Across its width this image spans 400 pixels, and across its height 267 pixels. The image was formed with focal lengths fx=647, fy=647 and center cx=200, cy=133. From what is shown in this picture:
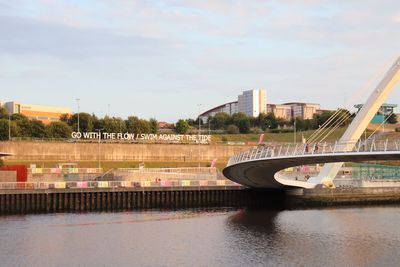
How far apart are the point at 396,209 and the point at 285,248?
23.7 meters

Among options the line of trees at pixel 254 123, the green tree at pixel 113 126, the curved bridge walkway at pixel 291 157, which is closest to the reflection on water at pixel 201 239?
the curved bridge walkway at pixel 291 157

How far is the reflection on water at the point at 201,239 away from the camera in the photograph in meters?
35.7

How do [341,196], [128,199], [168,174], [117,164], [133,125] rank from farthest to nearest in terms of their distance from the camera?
[133,125]
[117,164]
[168,174]
[341,196]
[128,199]

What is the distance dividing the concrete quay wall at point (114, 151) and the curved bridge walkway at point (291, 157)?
36033 mm

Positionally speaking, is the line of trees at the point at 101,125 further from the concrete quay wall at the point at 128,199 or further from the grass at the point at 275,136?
the concrete quay wall at the point at 128,199

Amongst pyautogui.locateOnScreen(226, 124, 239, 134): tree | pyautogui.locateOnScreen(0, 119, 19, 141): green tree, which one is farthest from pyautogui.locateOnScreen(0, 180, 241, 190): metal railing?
pyautogui.locateOnScreen(226, 124, 239, 134): tree

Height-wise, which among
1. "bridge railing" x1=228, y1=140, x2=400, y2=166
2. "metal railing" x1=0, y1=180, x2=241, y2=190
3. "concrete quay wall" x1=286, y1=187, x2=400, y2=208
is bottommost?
"concrete quay wall" x1=286, y1=187, x2=400, y2=208

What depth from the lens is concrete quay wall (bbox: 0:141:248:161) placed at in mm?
91062

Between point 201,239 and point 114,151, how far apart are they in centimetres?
5656

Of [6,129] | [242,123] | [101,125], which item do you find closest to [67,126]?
[101,125]

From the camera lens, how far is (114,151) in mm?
97000

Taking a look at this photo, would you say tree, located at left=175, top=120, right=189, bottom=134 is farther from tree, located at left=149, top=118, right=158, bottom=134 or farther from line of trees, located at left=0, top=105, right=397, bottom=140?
tree, located at left=149, top=118, right=158, bottom=134

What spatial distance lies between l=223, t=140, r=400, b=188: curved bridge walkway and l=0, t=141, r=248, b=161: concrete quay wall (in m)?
36.0

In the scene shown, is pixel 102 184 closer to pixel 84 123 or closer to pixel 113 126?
pixel 113 126
